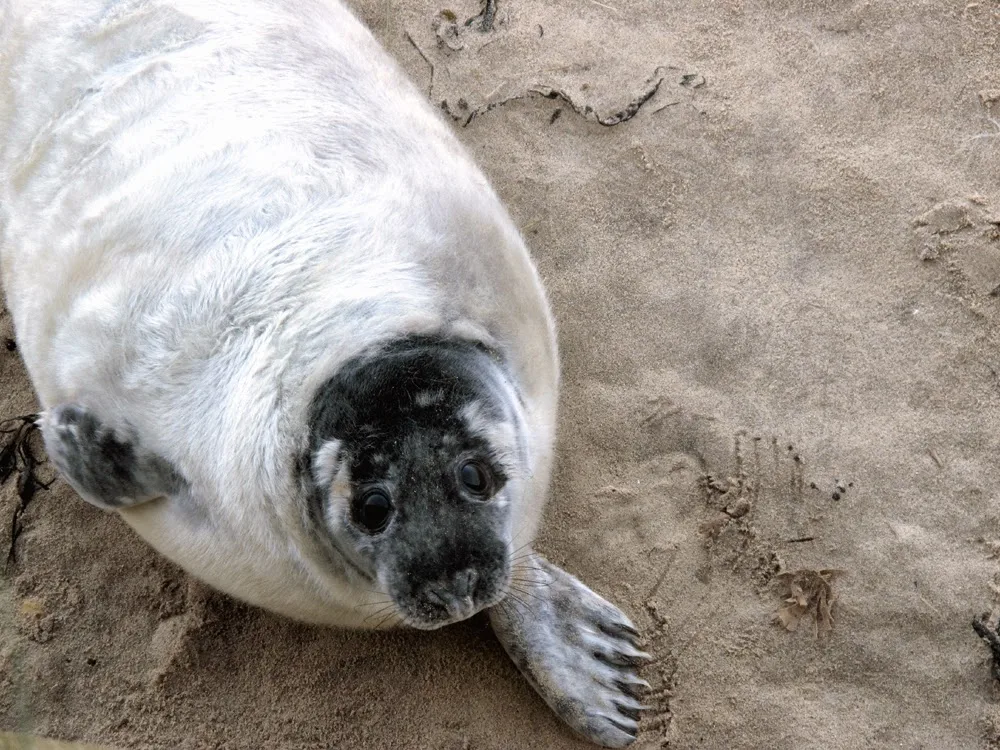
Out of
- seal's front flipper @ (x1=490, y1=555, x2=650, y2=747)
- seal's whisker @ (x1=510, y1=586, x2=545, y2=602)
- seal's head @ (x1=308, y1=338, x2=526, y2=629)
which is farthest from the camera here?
seal's whisker @ (x1=510, y1=586, x2=545, y2=602)

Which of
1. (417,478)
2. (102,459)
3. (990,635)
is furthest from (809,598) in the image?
(102,459)

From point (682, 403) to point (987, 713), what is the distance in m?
1.13

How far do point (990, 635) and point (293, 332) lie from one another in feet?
6.37

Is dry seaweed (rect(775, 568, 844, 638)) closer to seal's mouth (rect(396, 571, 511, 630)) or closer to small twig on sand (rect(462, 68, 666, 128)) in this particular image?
seal's mouth (rect(396, 571, 511, 630))

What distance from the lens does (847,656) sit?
92.8 inches

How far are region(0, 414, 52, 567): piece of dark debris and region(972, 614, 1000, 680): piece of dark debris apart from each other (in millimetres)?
2761

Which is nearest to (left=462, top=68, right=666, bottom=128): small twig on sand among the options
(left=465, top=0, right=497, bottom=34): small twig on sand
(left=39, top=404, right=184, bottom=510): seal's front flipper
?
(left=465, top=0, right=497, bottom=34): small twig on sand

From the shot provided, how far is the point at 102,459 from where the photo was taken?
6.95ft

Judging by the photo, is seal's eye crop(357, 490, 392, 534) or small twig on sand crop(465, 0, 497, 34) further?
small twig on sand crop(465, 0, 497, 34)

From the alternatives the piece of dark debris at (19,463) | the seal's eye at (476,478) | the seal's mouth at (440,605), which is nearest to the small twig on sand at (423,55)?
the piece of dark debris at (19,463)

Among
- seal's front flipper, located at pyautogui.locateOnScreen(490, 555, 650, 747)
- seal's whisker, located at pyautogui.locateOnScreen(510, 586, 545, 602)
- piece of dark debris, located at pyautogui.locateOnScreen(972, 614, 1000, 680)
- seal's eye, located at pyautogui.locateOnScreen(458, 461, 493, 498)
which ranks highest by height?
seal's eye, located at pyautogui.locateOnScreen(458, 461, 493, 498)

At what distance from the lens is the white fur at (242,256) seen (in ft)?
6.55

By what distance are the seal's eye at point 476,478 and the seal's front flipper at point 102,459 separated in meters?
0.80

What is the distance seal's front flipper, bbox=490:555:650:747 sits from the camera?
2.29 metres
